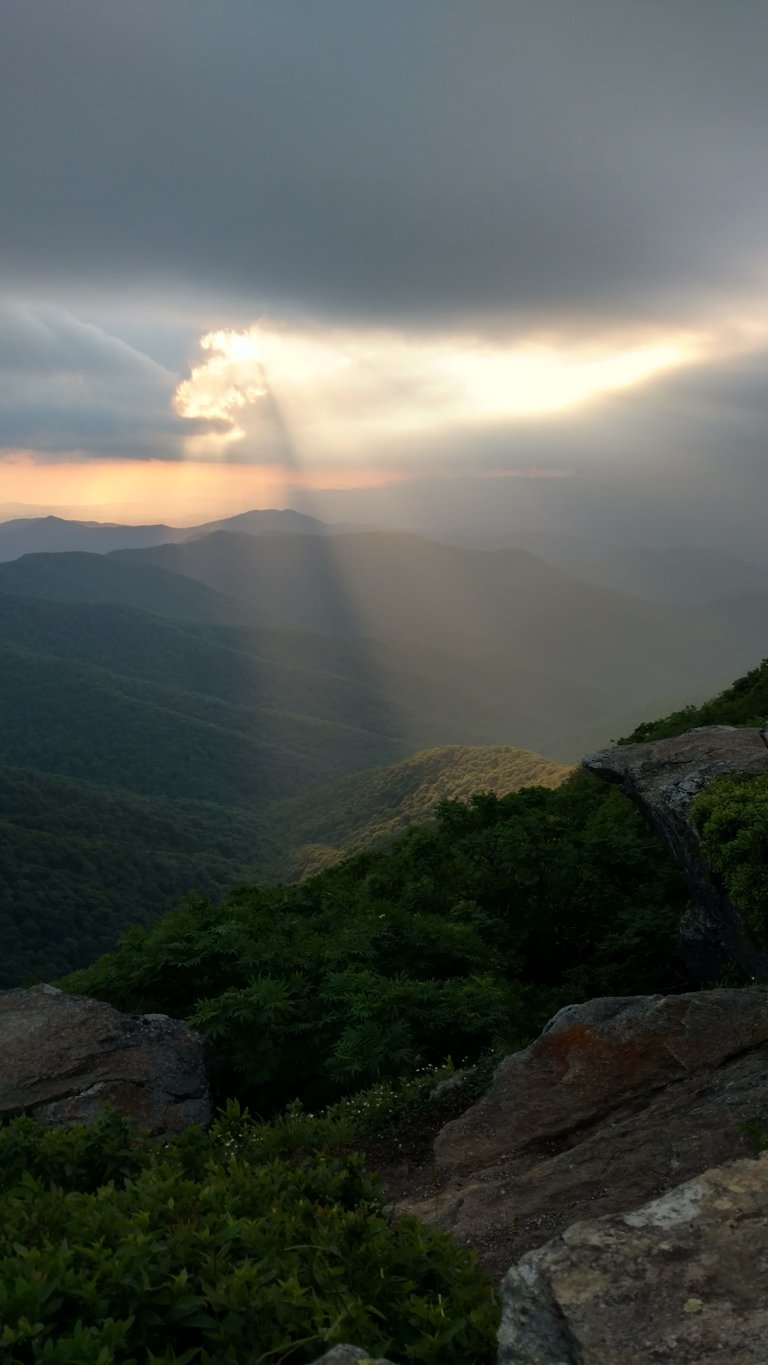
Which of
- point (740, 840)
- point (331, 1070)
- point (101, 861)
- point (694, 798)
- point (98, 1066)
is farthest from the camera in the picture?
point (101, 861)

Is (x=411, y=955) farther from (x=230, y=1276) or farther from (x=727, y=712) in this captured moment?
(x=727, y=712)

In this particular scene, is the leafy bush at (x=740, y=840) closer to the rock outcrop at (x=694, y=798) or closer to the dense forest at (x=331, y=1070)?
the dense forest at (x=331, y=1070)

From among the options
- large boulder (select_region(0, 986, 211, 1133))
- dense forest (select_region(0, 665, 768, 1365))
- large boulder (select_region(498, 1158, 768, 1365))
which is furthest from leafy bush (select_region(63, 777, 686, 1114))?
large boulder (select_region(498, 1158, 768, 1365))

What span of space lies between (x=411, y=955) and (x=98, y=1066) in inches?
194

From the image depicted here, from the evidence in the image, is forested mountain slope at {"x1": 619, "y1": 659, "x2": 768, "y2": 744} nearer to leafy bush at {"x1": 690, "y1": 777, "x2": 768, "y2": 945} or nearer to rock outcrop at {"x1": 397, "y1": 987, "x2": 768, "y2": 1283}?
leafy bush at {"x1": 690, "y1": 777, "x2": 768, "y2": 945}

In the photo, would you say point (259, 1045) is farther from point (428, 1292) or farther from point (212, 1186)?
point (428, 1292)

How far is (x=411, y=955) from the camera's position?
44.8 feet

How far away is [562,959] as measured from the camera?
51.1 ft

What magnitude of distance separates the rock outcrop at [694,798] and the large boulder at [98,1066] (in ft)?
24.4

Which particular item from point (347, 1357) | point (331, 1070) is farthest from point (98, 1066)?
point (347, 1357)

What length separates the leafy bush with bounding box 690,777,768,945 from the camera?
9.05 metres

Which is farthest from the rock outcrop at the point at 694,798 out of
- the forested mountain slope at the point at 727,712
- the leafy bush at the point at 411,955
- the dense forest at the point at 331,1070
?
the forested mountain slope at the point at 727,712

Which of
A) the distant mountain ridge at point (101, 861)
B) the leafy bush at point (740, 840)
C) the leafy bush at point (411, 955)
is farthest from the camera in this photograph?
the distant mountain ridge at point (101, 861)

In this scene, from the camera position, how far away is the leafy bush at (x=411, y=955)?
37.5ft
